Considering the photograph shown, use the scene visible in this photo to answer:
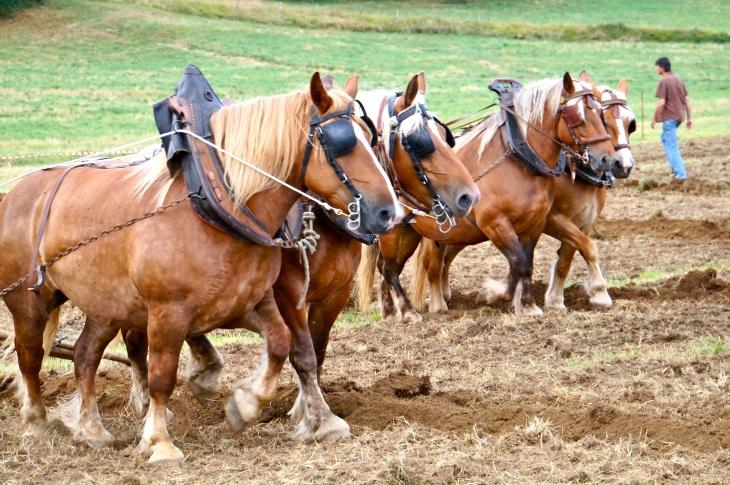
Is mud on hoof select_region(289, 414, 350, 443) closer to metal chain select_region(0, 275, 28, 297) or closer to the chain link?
the chain link

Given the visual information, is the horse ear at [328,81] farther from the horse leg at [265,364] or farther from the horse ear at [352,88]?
the horse leg at [265,364]

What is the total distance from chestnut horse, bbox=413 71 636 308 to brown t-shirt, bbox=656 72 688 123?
24.7 ft

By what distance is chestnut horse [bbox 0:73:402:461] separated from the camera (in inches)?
161

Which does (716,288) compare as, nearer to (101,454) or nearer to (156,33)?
(101,454)

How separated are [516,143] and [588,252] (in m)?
1.34

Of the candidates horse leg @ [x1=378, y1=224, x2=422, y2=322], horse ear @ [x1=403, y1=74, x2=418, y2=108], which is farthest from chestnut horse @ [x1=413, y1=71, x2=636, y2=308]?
horse ear @ [x1=403, y1=74, x2=418, y2=108]

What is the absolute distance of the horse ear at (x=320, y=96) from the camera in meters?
3.99

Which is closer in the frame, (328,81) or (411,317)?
(328,81)

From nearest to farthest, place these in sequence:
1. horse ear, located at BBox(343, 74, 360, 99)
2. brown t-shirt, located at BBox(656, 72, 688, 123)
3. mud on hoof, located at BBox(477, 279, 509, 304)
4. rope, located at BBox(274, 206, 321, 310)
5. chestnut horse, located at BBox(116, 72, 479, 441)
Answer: rope, located at BBox(274, 206, 321, 310) < horse ear, located at BBox(343, 74, 360, 99) < chestnut horse, located at BBox(116, 72, 479, 441) < mud on hoof, located at BBox(477, 279, 509, 304) < brown t-shirt, located at BBox(656, 72, 688, 123)

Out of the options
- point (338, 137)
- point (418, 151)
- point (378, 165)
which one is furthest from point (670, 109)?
point (338, 137)

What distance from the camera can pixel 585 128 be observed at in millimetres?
7590

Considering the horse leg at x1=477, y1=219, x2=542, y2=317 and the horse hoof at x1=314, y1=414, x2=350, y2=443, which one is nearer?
the horse hoof at x1=314, y1=414, x2=350, y2=443

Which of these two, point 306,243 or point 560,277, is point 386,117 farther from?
point 560,277

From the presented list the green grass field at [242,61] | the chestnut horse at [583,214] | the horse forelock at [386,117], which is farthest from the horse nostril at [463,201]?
the green grass field at [242,61]
